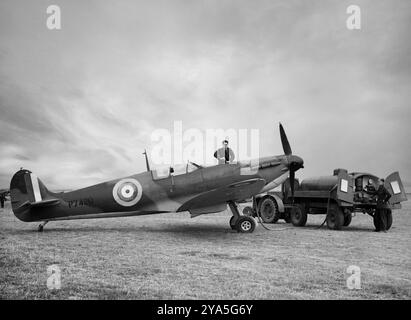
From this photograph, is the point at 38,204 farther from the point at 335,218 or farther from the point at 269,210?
the point at 335,218

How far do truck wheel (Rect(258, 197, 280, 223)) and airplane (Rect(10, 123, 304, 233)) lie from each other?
14.8 ft

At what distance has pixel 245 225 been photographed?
10227 millimetres

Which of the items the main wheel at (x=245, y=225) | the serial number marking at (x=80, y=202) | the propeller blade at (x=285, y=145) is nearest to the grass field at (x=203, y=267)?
the main wheel at (x=245, y=225)

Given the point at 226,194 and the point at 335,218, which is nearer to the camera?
the point at 226,194

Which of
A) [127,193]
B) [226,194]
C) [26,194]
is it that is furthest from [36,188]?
[226,194]

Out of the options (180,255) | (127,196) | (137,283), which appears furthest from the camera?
(127,196)

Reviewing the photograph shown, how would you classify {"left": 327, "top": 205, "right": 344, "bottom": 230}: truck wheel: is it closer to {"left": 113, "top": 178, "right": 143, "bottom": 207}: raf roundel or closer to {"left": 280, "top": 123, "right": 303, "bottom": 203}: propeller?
{"left": 280, "top": 123, "right": 303, "bottom": 203}: propeller

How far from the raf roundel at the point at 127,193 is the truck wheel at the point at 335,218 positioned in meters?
7.43

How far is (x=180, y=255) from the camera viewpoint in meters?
6.74

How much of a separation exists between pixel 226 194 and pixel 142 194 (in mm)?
2861

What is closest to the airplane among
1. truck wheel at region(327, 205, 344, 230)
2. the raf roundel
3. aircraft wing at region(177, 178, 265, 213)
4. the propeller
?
the raf roundel
